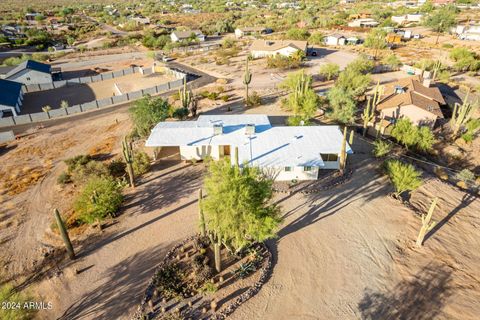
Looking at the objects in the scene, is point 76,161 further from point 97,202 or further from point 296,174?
point 296,174

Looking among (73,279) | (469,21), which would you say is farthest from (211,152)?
(469,21)

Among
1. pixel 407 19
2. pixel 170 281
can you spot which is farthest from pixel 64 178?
pixel 407 19

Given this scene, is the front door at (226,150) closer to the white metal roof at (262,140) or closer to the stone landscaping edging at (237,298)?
the white metal roof at (262,140)

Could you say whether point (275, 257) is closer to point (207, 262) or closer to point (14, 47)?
point (207, 262)

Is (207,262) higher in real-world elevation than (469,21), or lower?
lower

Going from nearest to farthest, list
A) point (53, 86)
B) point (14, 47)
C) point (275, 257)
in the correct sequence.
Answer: point (275, 257) < point (53, 86) < point (14, 47)
